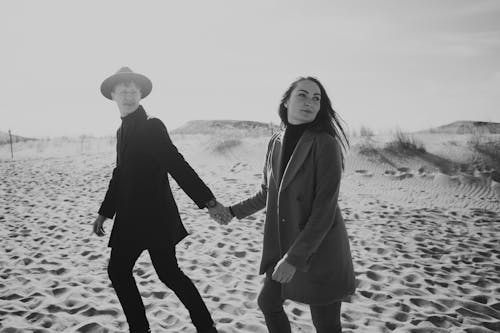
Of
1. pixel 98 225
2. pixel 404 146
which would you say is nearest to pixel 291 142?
pixel 98 225

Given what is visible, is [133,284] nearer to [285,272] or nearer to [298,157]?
[285,272]

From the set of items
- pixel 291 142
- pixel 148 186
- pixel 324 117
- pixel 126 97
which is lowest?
pixel 148 186

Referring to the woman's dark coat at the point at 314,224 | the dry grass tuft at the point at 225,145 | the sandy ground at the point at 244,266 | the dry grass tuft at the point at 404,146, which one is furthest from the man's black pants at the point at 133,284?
the dry grass tuft at the point at 225,145

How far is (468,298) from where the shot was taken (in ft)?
12.8

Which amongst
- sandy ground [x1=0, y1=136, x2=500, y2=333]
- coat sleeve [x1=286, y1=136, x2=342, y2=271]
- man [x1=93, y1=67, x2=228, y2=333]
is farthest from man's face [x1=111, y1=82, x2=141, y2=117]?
sandy ground [x1=0, y1=136, x2=500, y2=333]

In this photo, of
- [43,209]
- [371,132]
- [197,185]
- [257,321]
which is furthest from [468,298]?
[371,132]

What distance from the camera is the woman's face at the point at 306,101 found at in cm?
218

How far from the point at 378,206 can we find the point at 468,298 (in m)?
4.82

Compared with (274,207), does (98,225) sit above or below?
below

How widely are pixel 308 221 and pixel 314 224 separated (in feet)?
0.17

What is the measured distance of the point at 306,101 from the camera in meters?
2.19

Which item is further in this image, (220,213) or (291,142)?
(220,213)

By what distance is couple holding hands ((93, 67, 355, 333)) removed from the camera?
81.0 inches

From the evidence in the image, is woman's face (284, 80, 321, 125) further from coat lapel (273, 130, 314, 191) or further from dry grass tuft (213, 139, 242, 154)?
dry grass tuft (213, 139, 242, 154)
